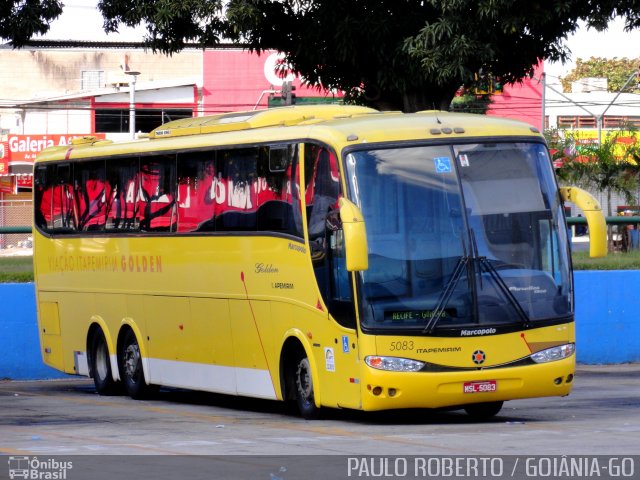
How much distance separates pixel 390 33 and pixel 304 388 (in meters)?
7.50

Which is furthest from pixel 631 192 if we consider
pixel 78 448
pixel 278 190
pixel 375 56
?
pixel 78 448

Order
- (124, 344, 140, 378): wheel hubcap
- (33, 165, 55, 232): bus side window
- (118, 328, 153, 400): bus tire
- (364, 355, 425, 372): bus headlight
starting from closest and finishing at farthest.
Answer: (364, 355, 425, 372): bus headlight
(118, 328, 153, 400): bus tire
(124, 344, 140, 378): wheel hubcap
(33, 165, 55, 232): bus side window

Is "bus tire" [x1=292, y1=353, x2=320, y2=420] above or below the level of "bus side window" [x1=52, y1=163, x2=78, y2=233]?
below

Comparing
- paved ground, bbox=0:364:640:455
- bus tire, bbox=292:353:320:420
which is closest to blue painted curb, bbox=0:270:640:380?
paved ground, bbox=0:364:640:455

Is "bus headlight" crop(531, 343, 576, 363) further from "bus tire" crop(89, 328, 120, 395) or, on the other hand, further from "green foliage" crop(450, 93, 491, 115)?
"green foliage" crop(450, 93, 491, 115)

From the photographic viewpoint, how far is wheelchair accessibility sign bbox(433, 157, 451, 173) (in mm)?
13789

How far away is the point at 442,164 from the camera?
45.3 feet

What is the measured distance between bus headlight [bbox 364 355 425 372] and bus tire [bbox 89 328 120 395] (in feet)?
23.2

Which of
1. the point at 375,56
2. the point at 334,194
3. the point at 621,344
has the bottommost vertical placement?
the point at 621,344

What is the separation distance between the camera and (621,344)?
74.1 feet

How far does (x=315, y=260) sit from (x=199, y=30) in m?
8.13

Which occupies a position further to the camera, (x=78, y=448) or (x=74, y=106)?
(x=74, y=106)

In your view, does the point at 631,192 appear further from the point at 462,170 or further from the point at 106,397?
the point at 462,170

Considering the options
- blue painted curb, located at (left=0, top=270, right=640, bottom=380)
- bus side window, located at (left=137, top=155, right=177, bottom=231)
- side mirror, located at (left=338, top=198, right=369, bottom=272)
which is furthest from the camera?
blue painted curb, located at (left=0, top=270, right=640, bottom=380)
